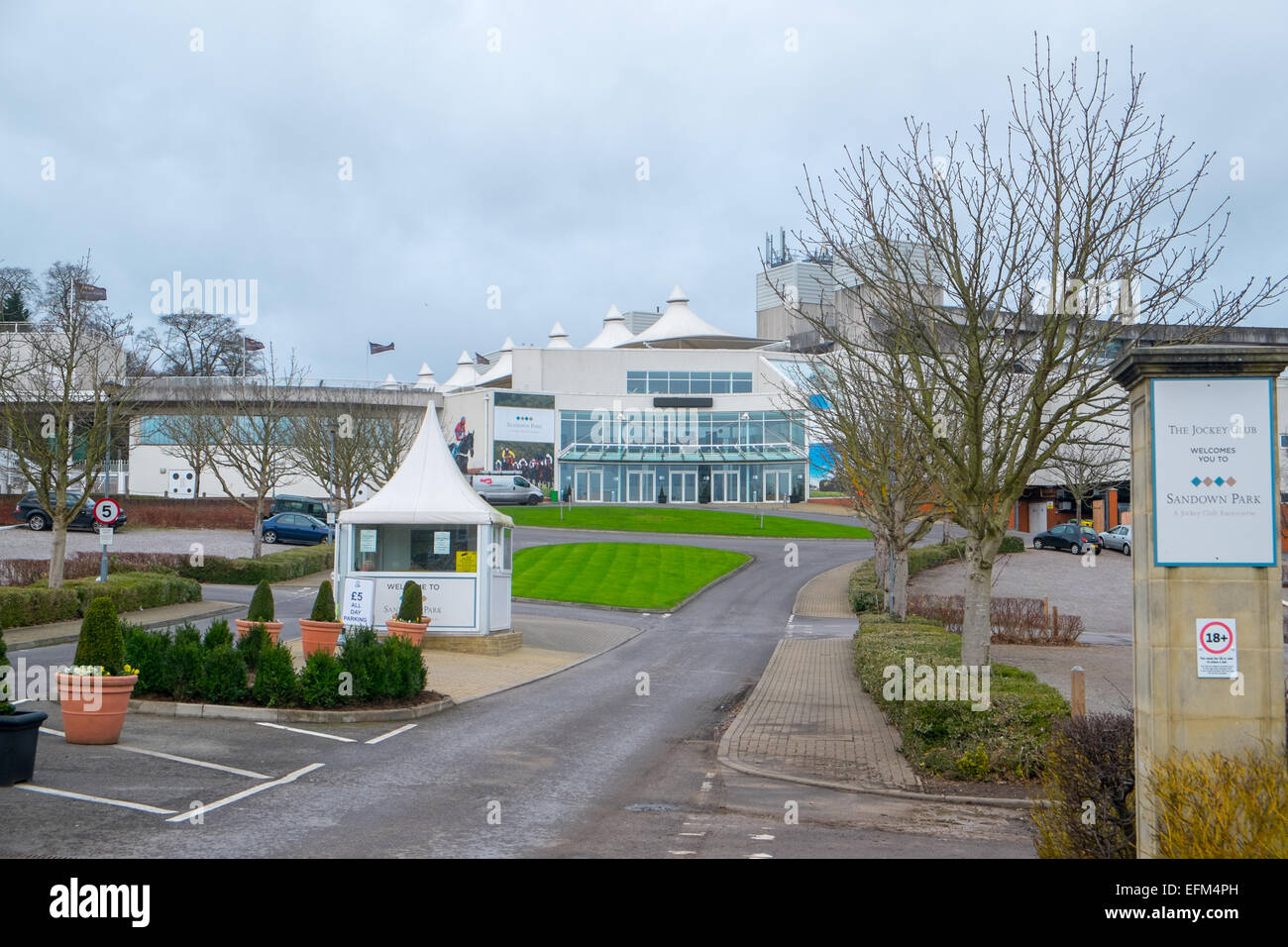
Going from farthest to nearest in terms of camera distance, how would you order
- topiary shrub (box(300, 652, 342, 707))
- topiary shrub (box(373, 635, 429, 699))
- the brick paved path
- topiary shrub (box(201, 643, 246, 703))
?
1. topiary shrub (box(373, 635, 429, 699))
2. topiary shrub (box(300, 652, 342, 707))
3. topiary shrub (box(201, 643, 246, 703))
4. the brick paved path

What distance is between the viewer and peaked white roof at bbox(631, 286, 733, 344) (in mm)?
89312

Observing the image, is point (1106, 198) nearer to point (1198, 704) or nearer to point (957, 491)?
point (957, 491)

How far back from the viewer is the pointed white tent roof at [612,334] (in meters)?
92.4

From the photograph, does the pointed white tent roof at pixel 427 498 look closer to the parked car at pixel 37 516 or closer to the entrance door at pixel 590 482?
the parked car at pixel 37 516

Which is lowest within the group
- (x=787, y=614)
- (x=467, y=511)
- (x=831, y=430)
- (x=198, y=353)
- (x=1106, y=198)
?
(x=787, y=614)

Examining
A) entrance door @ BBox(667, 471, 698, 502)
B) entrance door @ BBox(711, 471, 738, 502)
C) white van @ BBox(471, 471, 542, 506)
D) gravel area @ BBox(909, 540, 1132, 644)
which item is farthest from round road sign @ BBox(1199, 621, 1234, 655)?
entrance door @ BBox(667, 471, 698, 502)

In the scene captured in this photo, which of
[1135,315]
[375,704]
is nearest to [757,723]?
[375,704]

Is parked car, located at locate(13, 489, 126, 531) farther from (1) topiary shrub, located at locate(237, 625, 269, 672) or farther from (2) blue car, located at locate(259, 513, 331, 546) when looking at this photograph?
(1) topiary shrub, located at locate(237, 625, 269, 672)

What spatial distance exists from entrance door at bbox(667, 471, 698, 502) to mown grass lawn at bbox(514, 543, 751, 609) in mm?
28940

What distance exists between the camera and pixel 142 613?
26781 millimetres

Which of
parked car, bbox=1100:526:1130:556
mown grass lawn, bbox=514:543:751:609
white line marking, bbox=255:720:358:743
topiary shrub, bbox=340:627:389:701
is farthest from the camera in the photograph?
parked car, bbox=1100:526:1130:556

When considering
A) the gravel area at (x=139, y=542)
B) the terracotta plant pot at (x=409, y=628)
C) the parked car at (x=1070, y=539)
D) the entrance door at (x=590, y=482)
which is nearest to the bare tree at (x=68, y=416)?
the terracotta plant pot at (x=409, y=628)
